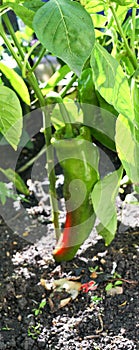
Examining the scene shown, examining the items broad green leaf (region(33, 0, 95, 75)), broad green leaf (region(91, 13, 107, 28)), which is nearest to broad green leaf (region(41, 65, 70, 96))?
broad green leaf (region(91, 13, 107, 28))

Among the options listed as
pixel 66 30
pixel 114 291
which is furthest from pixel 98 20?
pixel 114 291

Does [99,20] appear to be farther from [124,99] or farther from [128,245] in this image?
[128,245]

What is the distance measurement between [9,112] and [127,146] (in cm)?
20

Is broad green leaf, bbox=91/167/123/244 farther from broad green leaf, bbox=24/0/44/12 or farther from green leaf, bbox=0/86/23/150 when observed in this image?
broad green leaf, bbox=24/0/44/12

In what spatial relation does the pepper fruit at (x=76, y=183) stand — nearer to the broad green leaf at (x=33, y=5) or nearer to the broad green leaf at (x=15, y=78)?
the broad green leaf at (x=15, y=78)

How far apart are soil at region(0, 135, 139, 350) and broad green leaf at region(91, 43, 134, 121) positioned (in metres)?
0.47

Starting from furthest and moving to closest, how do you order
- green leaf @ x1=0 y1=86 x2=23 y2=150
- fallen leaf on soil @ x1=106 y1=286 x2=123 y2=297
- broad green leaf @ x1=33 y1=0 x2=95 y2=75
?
fallen leaf on soil @ x1=106 y1=286 x2=123 y2=297 < green leaf @ x1=0 y1=86 x2=23 y2=150 < broad green leaf @ x1=33 y1=0 x2=95 y2=75

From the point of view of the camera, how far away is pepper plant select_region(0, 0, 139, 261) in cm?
69

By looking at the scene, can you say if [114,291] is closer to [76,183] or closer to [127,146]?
[76,183]

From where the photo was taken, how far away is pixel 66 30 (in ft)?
2.28

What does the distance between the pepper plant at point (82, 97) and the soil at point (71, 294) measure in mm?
67

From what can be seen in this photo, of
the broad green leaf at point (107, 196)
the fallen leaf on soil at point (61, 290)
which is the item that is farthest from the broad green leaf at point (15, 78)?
the fallen leaf on soil at point (61, 290)

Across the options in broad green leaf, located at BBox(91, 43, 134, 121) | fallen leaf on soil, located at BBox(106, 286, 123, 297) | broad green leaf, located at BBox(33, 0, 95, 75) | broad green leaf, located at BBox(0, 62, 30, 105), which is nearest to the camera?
broad green leaf, located at BBox(33, 0, 95, 75)

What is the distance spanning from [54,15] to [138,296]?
64cm
